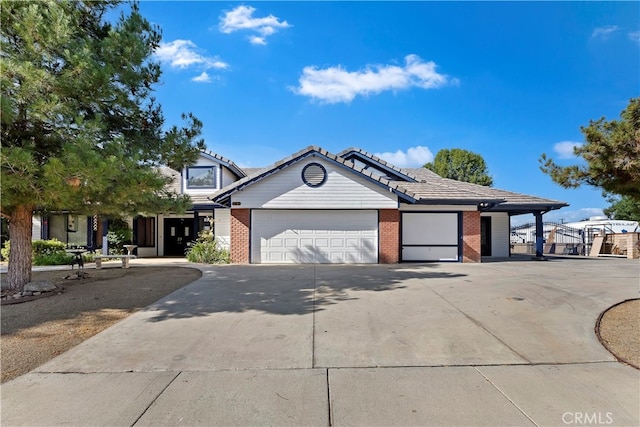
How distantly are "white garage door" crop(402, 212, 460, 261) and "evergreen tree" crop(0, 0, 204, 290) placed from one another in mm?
11234

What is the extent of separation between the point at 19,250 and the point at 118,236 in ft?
35.1

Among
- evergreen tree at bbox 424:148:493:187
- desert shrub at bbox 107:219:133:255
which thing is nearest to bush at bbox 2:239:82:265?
desert shrub at bbox 107:219:133:255

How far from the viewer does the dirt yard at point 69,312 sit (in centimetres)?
499

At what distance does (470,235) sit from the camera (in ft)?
54.0

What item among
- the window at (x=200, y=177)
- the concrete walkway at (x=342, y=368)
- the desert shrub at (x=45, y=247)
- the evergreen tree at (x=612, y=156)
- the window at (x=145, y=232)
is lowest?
the concrete walkway at (x=342, y=368)

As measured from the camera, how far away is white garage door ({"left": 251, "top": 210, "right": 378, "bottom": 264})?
15.4 metres

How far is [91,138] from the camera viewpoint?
7121 millimetres

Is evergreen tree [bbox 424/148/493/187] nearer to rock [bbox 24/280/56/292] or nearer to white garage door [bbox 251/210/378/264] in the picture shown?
white garage door [bbox 251/210/378/264]

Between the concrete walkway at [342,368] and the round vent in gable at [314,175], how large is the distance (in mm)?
7643

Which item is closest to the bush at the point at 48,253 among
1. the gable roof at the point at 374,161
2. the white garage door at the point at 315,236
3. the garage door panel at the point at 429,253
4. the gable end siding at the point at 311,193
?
the gable end siding at the point at 311,193

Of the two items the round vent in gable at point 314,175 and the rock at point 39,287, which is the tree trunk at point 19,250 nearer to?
the rock at point 39,287

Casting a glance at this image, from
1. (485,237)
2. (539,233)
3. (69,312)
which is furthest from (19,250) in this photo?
(539,233)

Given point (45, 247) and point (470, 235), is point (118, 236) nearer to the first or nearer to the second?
point (45, 247)

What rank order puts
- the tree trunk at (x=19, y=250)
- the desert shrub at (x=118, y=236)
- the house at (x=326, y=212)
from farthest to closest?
the desert shrub at (x=118, y=236)
the house at (x=326, y=212)
the tree trunk at (x=19, y=250)
